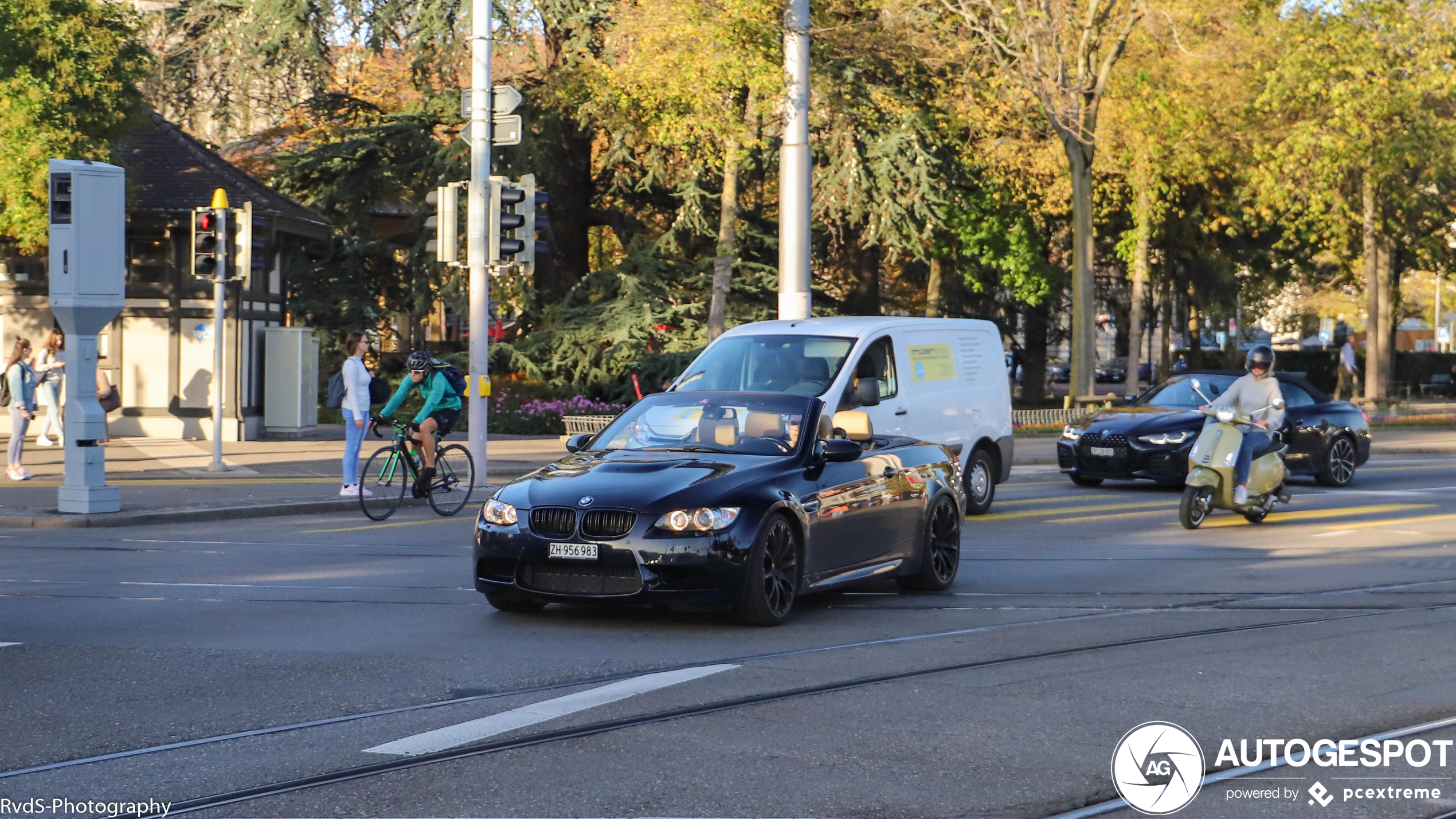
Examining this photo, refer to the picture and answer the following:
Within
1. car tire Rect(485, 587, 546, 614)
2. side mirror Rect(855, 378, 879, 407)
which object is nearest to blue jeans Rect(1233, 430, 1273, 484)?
side mirror Rect(855, 378, 879, 407)

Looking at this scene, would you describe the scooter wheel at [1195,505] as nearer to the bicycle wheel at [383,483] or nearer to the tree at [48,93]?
the bicycle wheel at [383,483]

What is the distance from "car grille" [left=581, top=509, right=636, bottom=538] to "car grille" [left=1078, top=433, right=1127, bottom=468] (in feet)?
39.0

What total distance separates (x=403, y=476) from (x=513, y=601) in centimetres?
752

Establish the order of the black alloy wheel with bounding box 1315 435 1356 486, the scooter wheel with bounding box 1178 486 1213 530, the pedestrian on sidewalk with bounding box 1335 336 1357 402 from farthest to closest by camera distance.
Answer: the pedestrian on sidewalk with bounding box 1335 336 1357 402, the black alloy wheel with bounding box 1315 435 1356 486, the scooter wheel with bounding box 1178 486 1213 530

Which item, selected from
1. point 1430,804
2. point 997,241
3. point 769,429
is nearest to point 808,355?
point 769,429

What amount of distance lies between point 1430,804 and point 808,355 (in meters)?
10.1

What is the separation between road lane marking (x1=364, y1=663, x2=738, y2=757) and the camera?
634cm

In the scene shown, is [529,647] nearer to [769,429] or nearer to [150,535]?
[769,429]

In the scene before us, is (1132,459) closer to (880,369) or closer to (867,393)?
(880,369)

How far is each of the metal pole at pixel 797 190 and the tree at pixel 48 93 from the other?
31.6 ft

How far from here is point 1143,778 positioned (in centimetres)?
603

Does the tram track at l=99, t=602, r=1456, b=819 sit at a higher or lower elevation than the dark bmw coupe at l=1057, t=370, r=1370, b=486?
lower

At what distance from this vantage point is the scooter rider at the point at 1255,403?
53.6ft

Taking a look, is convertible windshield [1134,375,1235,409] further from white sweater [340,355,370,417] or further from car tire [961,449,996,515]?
white sweater [340,355,370,417]
